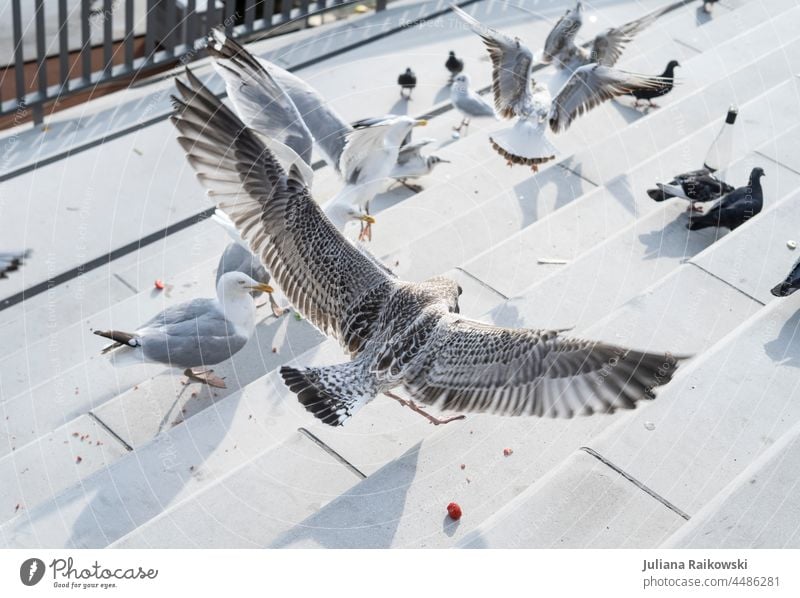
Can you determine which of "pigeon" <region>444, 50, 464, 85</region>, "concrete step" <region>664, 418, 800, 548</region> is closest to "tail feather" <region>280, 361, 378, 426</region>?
"concrete step" <region>664, 418, 800, 548</region>

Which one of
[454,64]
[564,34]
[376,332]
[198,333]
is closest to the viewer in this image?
[376,332]

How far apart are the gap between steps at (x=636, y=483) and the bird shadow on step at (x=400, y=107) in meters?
4.75

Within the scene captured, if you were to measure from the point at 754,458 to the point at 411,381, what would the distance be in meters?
1.71

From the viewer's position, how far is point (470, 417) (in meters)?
6.38

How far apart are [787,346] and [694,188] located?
1.80 m

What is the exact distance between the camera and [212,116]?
21.3 ft

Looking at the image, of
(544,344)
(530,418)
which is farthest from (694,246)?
(544,344)

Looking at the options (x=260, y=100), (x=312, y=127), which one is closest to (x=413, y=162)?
(x=312, y=127)

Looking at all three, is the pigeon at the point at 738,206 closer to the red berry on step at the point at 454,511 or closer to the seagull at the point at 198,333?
the seagull at the point at 198,333

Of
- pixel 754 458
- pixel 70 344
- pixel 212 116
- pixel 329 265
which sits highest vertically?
pixel 212 116

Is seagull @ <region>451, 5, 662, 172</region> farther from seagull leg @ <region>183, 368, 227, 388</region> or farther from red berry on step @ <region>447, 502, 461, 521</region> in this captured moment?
red berry on step @ <region>447, 502, 461, 521</region>

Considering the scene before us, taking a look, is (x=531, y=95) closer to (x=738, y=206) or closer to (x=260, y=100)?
(x=738, y=206)

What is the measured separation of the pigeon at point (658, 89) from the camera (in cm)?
960
